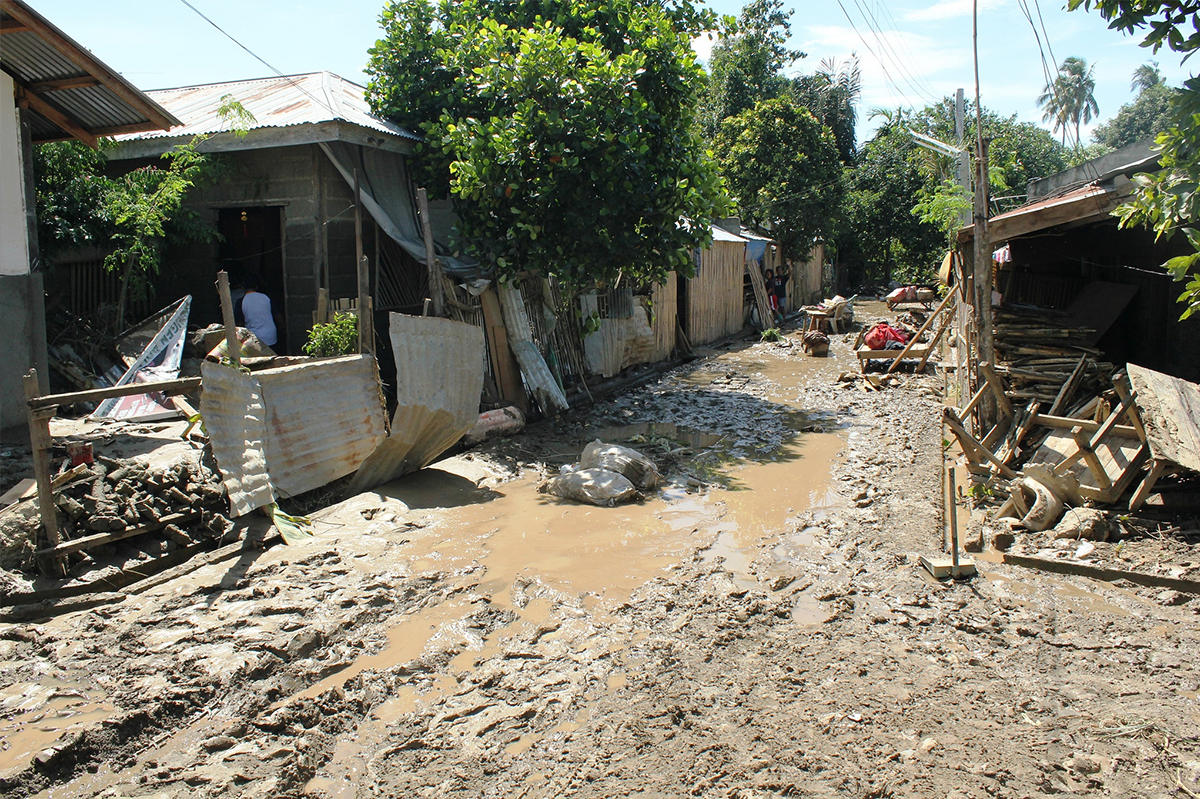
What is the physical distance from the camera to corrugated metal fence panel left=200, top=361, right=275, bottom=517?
603 cm

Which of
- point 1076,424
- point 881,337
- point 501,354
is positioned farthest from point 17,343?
point 881,337

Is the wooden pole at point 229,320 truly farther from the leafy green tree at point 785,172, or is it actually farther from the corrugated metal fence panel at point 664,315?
the leafy green tree at point 785,172

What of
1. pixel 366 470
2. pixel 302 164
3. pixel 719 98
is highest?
pixel 719 98

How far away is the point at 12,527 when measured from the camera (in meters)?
5.31

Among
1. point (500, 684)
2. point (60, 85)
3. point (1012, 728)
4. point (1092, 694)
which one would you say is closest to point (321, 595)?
point (500, 684)

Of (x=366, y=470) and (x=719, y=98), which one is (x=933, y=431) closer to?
(x=366, y=470)

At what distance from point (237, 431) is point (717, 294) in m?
15.5

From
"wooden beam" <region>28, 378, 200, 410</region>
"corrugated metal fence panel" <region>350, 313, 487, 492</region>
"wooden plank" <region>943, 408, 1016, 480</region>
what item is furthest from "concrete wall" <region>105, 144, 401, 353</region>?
"wooden plank" <region>943, 408, 1016, 480</region>

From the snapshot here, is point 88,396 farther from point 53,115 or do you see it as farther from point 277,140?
point 277,140

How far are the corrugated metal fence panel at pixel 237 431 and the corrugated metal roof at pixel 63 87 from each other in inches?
138

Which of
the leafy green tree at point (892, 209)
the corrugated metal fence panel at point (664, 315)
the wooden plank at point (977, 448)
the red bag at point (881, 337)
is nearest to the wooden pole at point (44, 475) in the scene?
the wooden plank at point (977, 448)

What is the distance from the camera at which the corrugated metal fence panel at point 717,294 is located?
18.9m

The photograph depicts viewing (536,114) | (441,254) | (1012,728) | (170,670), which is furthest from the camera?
(441,254)

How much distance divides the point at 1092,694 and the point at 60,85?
376 inches
